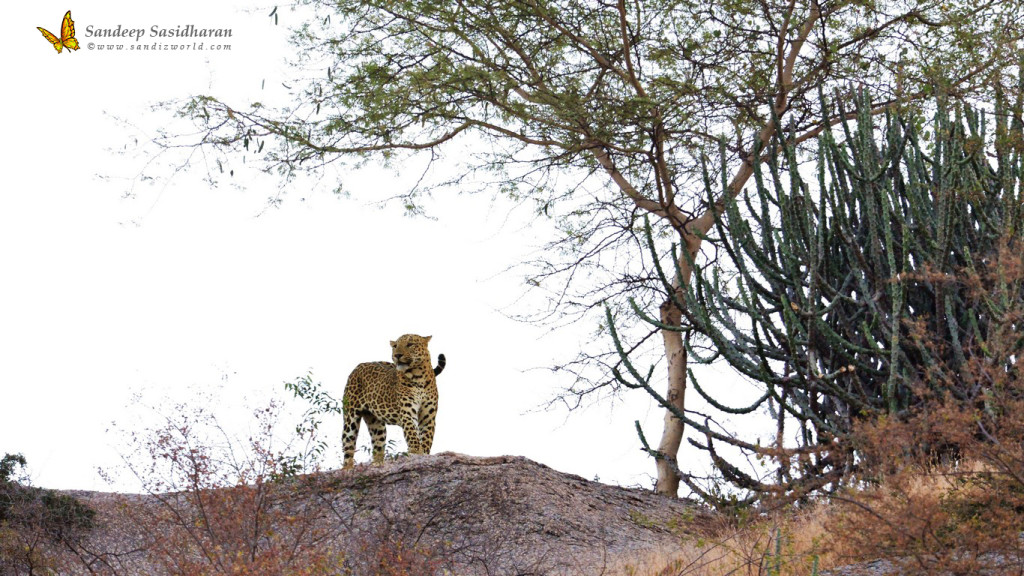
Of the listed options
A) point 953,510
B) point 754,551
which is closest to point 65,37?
point 754,551

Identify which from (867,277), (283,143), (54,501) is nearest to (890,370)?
(867,277)

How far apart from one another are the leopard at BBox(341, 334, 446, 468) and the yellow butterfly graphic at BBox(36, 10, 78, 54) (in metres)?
4.62

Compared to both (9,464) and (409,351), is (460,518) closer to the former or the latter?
(409,351)

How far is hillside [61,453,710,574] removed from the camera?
845cm

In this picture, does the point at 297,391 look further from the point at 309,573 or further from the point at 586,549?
the point at 309,573

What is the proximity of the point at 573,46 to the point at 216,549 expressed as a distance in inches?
303

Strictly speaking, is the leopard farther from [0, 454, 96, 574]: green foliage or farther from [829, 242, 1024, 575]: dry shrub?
[829, 242, 1024, 575]: dry shrub

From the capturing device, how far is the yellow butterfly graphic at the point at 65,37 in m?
11.3

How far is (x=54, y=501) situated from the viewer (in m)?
11.2

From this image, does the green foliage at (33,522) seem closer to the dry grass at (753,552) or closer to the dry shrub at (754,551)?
the dry grass at (753,552)

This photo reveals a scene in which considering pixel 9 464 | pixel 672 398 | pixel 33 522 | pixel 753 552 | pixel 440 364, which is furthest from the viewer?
pixel 672 398

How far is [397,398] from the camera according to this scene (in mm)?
11852

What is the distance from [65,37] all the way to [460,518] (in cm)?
651

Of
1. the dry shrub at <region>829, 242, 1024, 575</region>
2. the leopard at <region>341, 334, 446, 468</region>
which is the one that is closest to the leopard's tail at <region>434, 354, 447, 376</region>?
the leopard at <region>341, 334, 446, 468</region>
